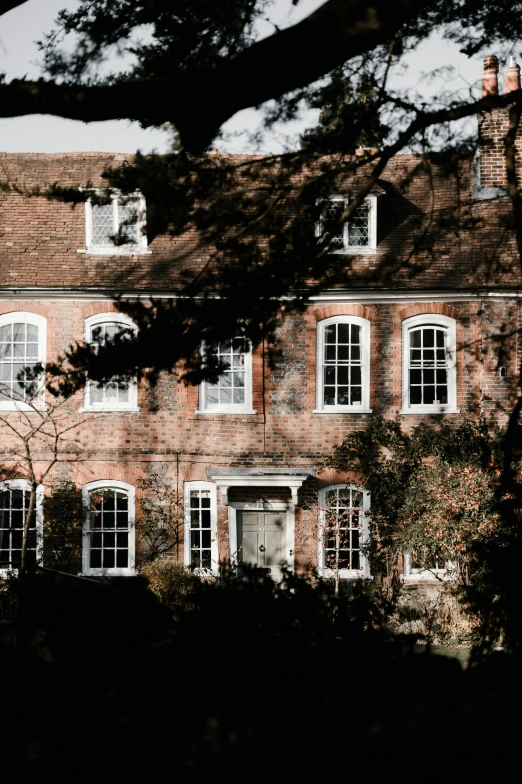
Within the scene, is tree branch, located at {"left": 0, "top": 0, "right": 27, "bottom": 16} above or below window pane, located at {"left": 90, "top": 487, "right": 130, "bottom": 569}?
above

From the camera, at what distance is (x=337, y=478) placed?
710 inches

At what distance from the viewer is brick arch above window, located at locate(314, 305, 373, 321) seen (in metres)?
18.3

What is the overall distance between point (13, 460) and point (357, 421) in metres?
7.28

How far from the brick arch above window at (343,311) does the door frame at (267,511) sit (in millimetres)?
4110

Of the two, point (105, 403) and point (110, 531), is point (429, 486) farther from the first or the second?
point (105, 403)

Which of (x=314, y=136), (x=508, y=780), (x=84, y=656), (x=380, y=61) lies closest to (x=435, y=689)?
(x=508, y=780)

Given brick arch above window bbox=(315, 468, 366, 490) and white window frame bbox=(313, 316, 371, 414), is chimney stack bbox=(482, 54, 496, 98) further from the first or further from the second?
brick arch above window bbox=(315, 468, 366, 490)

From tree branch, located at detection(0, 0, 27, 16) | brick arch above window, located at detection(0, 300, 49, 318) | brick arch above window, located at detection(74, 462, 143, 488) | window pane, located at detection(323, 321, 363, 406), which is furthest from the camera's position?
window pane, located at detection(323, 321, 363, 406)

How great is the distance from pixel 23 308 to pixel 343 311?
679cm

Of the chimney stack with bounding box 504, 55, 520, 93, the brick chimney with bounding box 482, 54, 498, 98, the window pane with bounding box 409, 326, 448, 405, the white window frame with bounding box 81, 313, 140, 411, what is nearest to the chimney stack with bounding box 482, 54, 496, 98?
the brick chimney with bounding box 482, 54, 498, 98

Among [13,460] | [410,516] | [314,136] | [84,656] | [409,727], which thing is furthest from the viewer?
[13,460]

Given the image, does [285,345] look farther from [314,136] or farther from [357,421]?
[314,136]

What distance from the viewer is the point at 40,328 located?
A: 60.1ft

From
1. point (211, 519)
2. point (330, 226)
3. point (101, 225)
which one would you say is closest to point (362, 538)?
point (211, 519)
